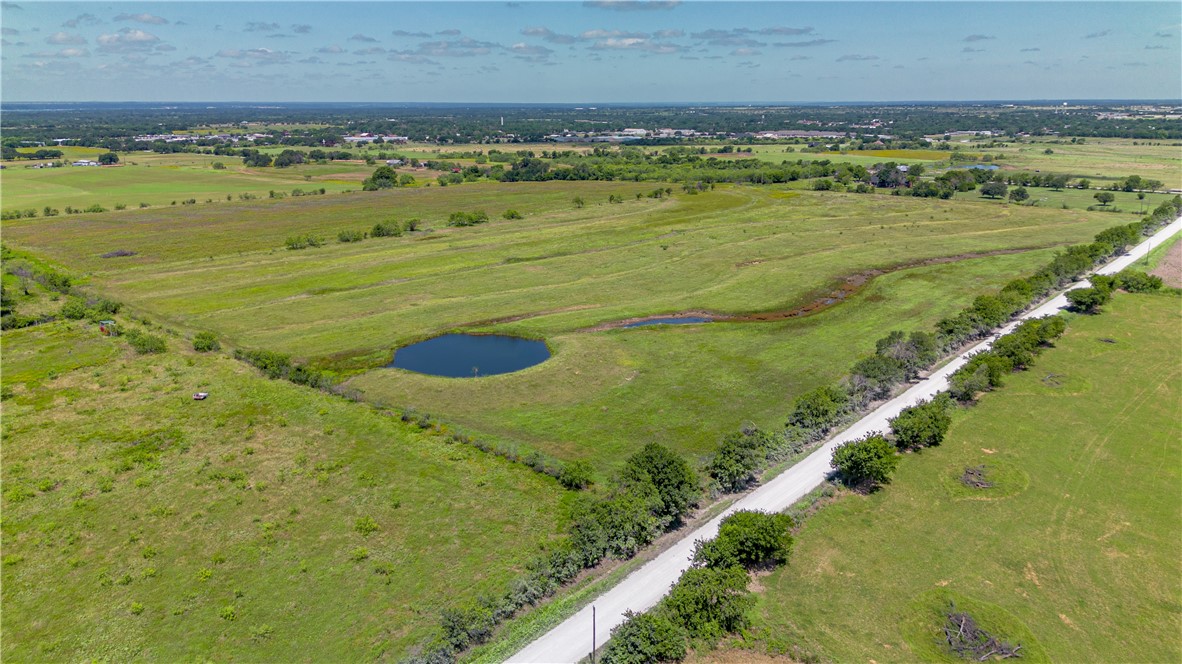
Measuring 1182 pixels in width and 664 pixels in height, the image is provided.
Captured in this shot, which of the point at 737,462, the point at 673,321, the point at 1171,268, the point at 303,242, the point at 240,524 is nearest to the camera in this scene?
the point at 240,524

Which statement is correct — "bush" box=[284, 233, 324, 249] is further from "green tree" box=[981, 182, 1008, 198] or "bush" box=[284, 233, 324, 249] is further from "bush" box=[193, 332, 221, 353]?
"green tree" box=[981, 182, 1008, 198]

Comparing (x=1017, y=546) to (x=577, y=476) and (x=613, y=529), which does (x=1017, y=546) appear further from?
(x=577, y=476)

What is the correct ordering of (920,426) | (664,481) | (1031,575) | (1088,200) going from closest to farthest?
1. (1031,575)
2. (664,481)
3. (920,426)
4. (1088,200)

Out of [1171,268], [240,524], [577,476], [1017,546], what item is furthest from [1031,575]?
[1171,268]

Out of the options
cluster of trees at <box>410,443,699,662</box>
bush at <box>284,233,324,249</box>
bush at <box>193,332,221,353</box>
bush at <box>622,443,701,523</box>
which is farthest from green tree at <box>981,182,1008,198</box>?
bush at <box>193,332,221,353</box>

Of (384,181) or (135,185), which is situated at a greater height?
(384,181)

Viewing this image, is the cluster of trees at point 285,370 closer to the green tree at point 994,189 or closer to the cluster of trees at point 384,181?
the cluster of trees at point 384,181
